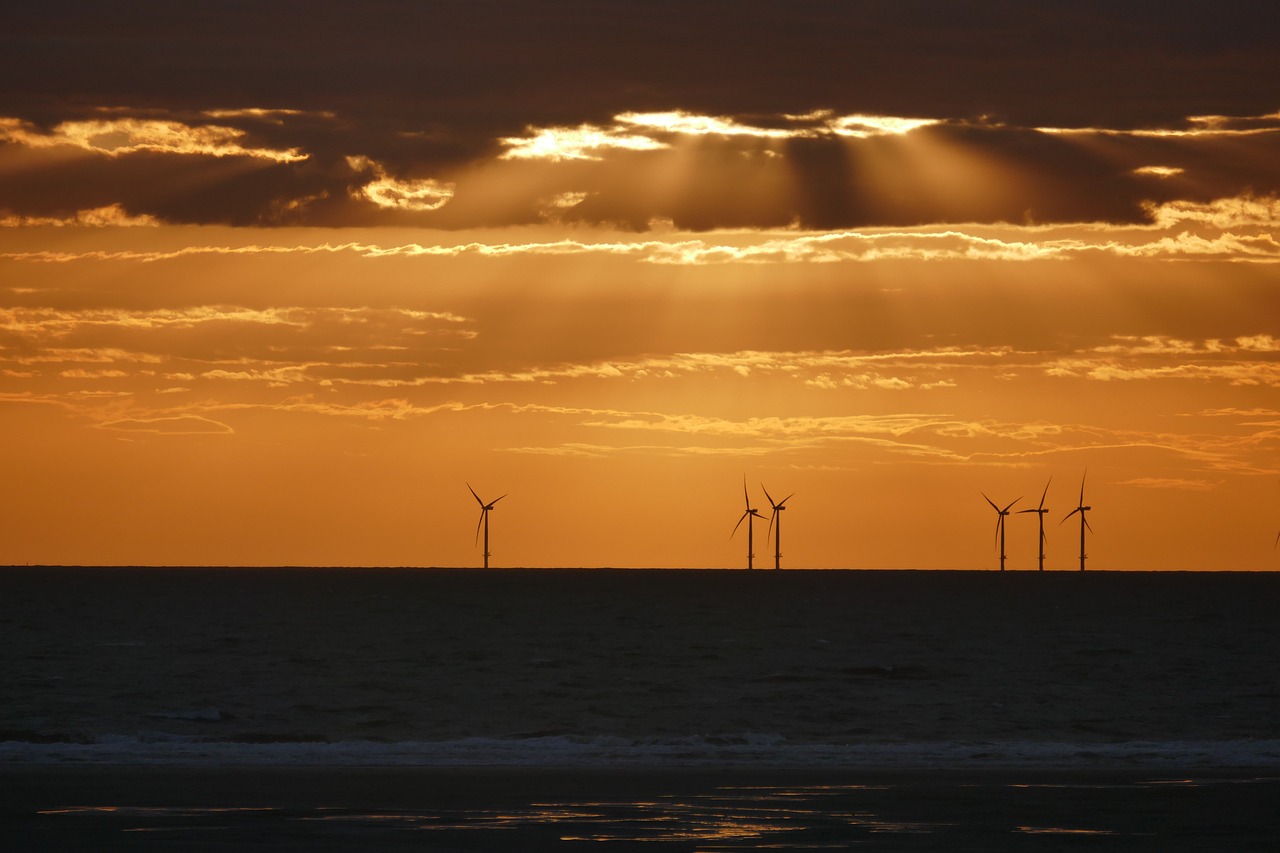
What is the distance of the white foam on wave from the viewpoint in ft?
144

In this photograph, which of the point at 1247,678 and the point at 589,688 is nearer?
the point at 589,688

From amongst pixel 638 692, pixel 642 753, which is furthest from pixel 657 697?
pixel 642 753

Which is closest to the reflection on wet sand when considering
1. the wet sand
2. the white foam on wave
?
the wet sand

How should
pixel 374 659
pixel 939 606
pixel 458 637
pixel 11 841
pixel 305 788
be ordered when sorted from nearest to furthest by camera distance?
pixel 11 841 → pixel 305 788 → pixel 374 659 → pixel 458 637 → pixel 939 606

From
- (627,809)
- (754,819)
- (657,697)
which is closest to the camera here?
(754,819)

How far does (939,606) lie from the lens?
168875mm

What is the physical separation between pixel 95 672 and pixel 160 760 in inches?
1398

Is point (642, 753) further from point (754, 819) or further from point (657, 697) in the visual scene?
point (657, 697)

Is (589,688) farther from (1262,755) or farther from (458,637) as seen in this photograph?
(458,637)

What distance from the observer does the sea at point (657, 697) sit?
44.7 meters

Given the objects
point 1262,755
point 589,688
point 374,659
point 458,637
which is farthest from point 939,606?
point 1262,755

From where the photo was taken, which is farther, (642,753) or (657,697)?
(657,697)

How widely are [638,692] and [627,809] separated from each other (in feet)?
111

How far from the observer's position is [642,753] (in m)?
46.4
